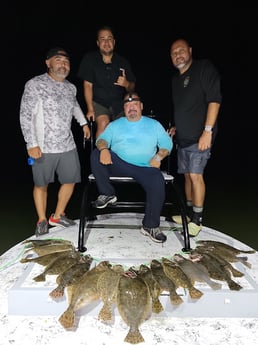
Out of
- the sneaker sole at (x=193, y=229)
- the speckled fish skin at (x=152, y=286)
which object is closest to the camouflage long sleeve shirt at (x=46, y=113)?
the sneaker sole at (x=193, y=229)

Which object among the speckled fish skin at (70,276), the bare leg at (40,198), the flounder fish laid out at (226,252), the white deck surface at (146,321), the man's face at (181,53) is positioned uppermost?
the man's face at (181,53)

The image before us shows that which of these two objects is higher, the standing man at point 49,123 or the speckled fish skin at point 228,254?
the standing man at point 49,123

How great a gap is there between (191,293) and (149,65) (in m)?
8.30

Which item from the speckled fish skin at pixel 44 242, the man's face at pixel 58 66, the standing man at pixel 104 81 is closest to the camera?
the speckled fish skin at pixel 44 242

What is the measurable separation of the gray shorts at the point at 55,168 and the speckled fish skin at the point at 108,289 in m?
1.32

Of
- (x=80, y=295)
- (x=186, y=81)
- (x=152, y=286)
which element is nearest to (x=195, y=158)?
(x=186, y=81)

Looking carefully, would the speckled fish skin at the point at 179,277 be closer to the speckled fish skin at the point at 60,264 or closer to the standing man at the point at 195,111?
the speckled fish skin at the point at 60,264

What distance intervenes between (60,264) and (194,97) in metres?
1.80

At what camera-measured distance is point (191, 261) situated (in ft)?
7.45

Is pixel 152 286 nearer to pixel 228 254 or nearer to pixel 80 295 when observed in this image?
pixel 80 295

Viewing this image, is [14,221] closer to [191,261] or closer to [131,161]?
[131,161]

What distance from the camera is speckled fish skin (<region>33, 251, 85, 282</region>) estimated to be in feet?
7.08

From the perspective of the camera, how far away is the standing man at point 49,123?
2918 mm

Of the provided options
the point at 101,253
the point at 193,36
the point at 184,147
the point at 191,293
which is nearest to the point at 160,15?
the point at 193,36
